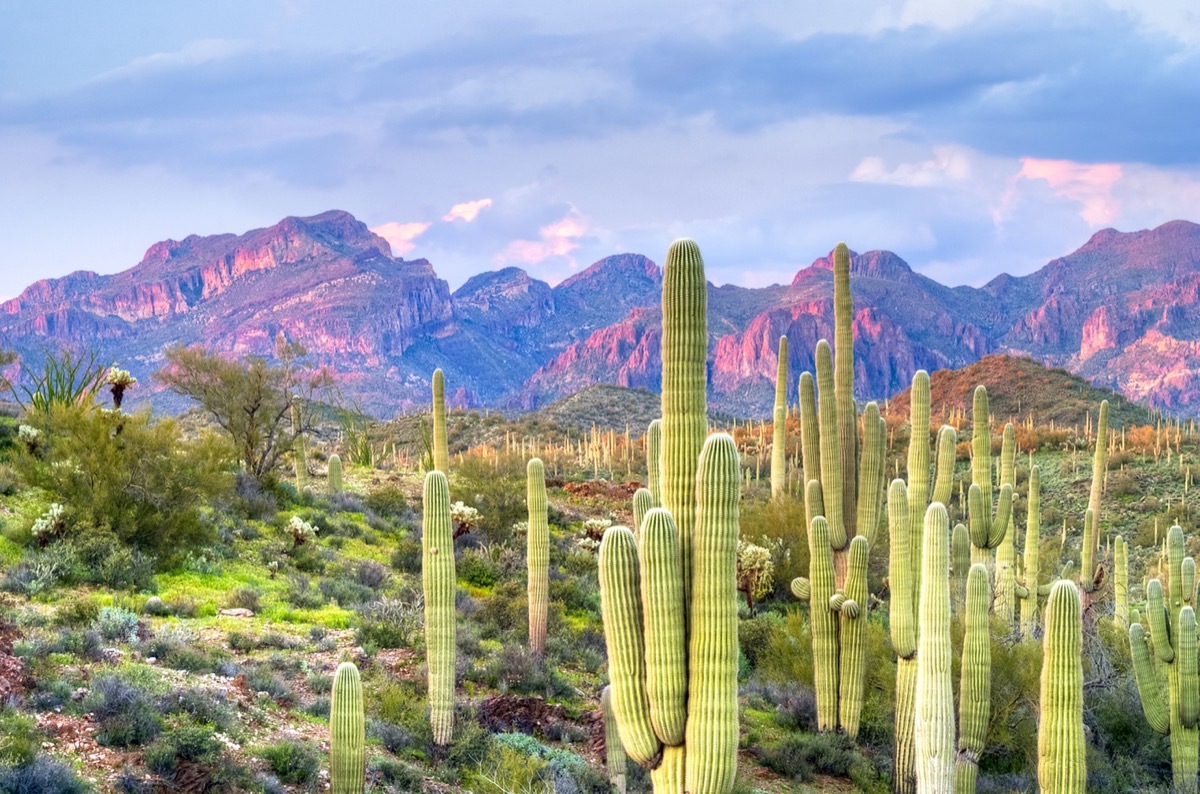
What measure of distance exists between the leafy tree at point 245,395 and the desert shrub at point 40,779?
14251 mm

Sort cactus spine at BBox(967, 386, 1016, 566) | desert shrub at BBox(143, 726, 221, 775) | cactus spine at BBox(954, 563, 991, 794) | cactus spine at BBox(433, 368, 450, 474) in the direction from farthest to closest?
cactus spine at BBox(433, 368, 450, 474), cactus spine at BBox(967, 386, 1016, 566), cactus spine at BBox(954, 563, 991, 794), desert shrub at BBox(143, 726, 221, 775)

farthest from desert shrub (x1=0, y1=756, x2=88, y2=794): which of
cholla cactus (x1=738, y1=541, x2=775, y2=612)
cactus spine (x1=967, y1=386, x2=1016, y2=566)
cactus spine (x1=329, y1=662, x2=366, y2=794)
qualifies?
cholla cactus (x1=738, y1=541, x2=775, y2=612)

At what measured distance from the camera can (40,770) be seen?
6.04 m

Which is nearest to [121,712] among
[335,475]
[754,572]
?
[754,572]

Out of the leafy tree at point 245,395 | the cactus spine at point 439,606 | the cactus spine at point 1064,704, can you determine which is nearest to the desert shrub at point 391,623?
the cactus spine at point 439,606

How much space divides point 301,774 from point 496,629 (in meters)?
5.90

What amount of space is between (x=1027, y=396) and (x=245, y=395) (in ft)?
158

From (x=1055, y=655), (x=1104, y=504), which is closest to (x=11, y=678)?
(x=1055, y=655)

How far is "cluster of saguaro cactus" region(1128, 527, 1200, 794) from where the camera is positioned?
9.84 meters

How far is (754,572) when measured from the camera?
54.1 feet

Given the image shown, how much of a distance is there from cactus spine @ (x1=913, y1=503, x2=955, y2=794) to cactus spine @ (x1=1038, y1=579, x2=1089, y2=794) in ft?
2.33

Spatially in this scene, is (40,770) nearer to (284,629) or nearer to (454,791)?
(454,791)

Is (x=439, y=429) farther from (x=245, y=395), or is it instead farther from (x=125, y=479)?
(x=245, y=395)

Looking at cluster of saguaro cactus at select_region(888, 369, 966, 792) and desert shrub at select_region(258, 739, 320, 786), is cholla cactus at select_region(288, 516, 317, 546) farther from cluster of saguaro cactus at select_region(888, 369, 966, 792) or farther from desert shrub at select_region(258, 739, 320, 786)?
cluster of saguaro cactus at select_region(888, 369, 966, 792)
